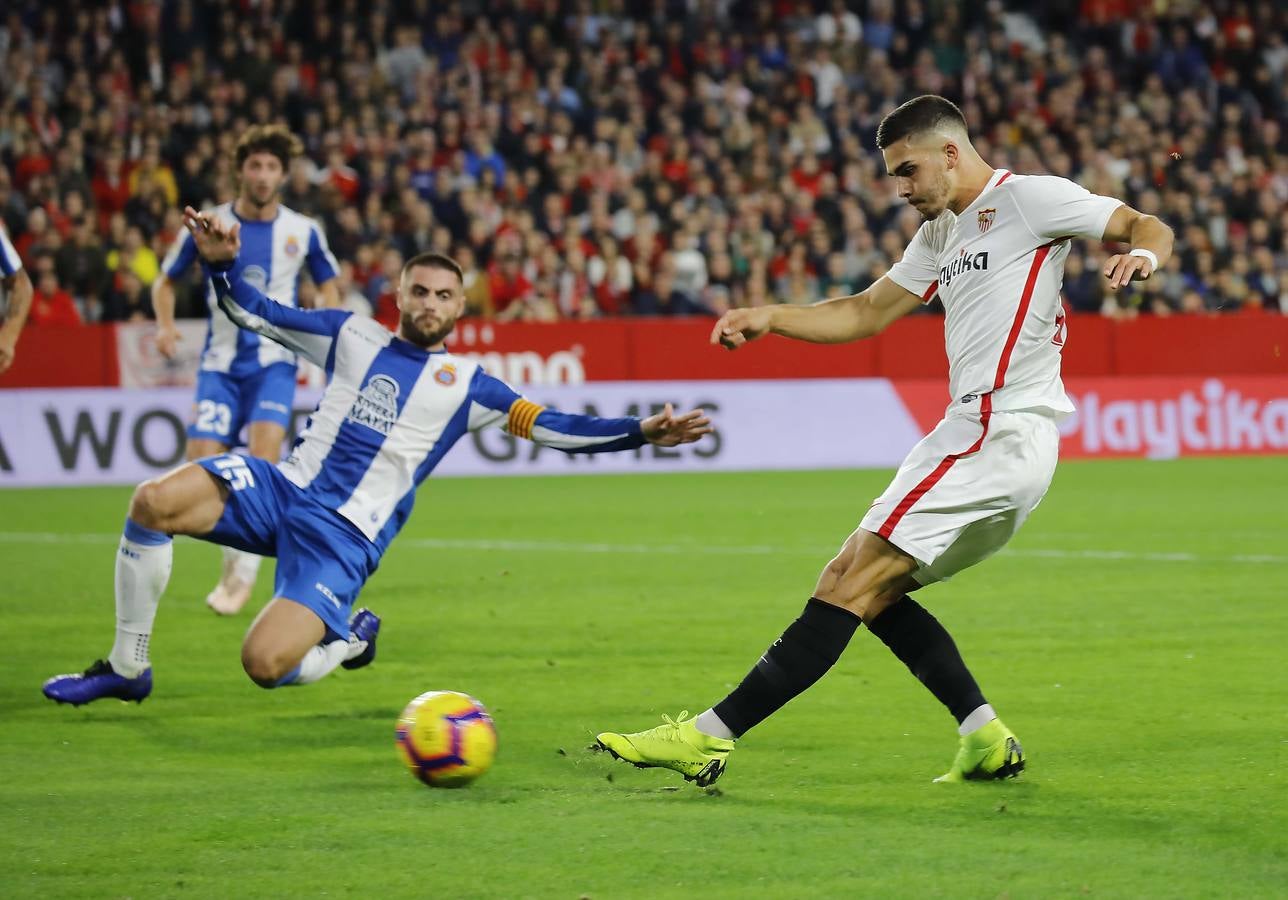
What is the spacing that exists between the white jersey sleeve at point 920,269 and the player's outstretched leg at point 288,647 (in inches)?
92.3

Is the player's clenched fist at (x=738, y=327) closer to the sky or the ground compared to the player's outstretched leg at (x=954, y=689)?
closer to the sky

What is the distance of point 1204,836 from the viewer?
4820 mm

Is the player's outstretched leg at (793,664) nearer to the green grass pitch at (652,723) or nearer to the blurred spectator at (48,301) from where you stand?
the green grass pitch at (652,723)

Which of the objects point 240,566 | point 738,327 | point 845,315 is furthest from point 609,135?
point 738,327

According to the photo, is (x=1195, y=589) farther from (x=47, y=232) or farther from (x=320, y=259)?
(x=47, y=232)

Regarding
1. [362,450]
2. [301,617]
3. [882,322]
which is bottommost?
[301,617]

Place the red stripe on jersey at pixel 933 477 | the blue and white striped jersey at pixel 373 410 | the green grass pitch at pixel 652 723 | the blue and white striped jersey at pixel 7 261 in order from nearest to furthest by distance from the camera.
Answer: the green grass pitch at pixel 652 723
the red stripe on jersey at pixel 933 477
the blue and white striped jersey at pixel 373 410
the blue and white striped jersey at pixel 7 261

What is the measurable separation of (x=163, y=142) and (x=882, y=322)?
15.8 metres

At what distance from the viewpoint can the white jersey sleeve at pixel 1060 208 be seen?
5.37m

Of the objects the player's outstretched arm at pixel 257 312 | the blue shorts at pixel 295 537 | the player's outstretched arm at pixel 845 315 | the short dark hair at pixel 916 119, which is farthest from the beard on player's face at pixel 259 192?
the short dark hair at pixel 916 119

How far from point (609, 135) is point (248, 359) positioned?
1328 centimetres

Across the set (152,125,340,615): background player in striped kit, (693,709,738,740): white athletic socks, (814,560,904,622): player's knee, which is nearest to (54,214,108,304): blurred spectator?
(152,125,340,615): background player in striped kit

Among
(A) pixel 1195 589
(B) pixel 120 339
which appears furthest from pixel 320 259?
(B) pixel 120 339

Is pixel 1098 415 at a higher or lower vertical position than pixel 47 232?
lower
